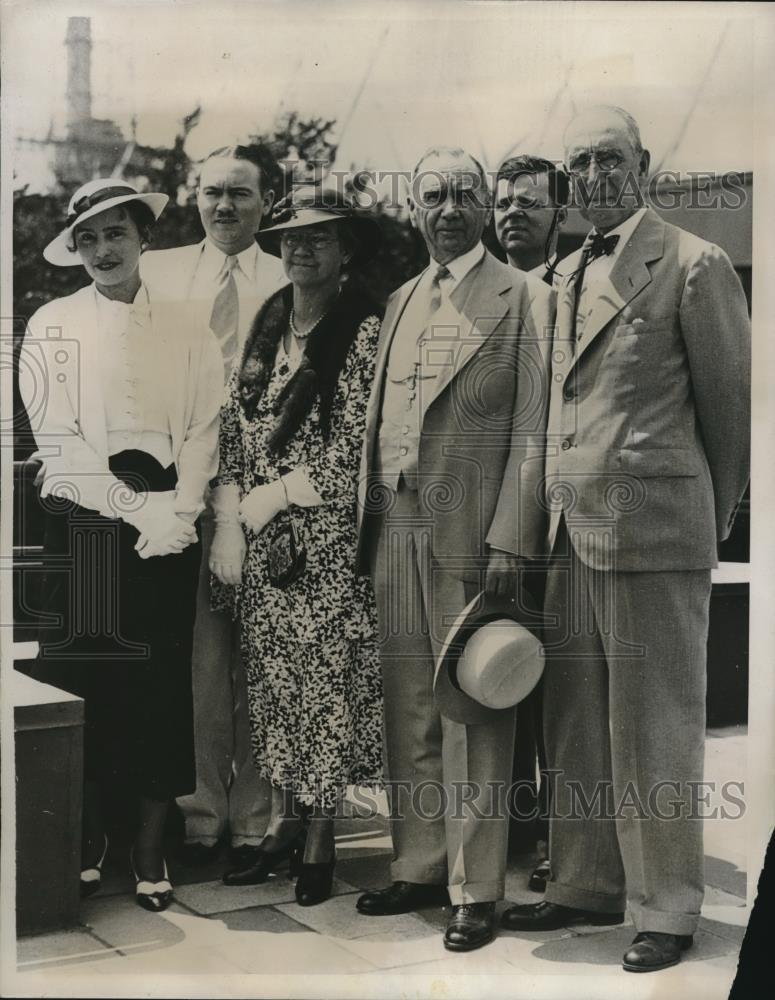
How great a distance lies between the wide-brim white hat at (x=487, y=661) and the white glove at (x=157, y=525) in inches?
36.3

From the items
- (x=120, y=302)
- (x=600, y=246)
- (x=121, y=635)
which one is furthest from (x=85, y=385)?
(x=600, y=246)

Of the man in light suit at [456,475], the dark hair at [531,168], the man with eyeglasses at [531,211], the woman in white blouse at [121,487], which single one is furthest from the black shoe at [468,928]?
the dark hair at [531,168]

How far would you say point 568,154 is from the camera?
460 centimetres

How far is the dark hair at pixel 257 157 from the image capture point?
15.2ft

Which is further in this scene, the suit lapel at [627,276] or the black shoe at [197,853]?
the black shoe at [197,853]

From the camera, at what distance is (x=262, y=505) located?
471cm

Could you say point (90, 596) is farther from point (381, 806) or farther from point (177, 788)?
point (381, 806)

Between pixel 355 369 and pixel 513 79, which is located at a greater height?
pixel 513 79

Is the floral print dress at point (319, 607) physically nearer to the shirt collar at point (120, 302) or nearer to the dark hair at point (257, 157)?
the shirt collar at point (120, 302)

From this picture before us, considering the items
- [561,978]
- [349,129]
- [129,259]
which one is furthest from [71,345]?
[561,978]

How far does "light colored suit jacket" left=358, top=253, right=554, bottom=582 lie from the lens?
4613 millimetres

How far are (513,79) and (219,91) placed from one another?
912mm

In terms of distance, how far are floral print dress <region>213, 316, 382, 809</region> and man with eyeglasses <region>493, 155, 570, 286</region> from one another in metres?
0.50

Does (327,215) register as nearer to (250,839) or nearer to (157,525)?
(157,525)
